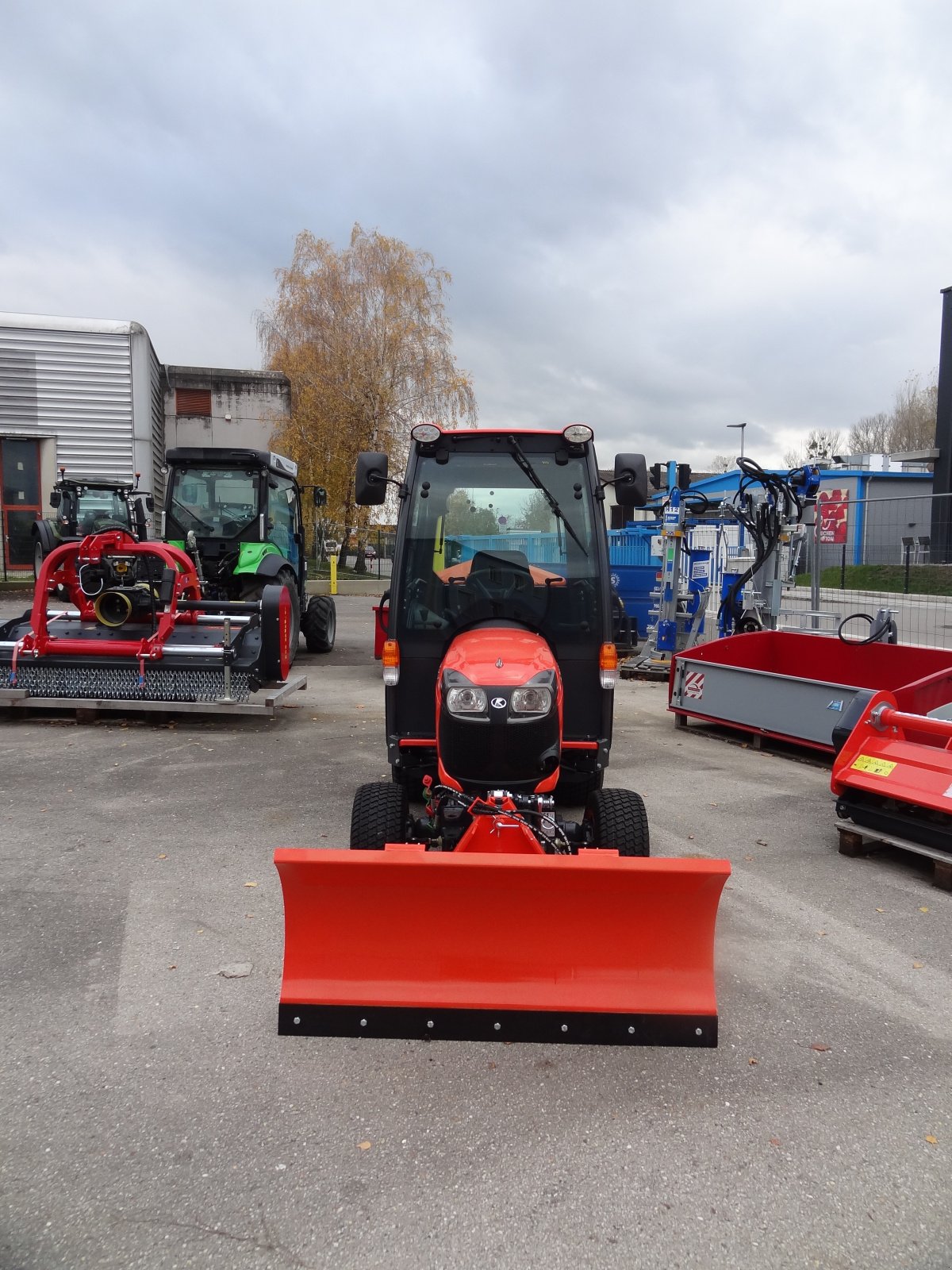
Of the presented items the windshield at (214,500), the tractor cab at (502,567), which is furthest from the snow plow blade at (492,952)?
the windshield at (214,500)

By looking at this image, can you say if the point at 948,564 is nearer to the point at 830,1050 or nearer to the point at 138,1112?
the point at 830,1050

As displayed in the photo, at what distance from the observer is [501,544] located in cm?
488

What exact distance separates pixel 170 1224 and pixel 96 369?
2010 centimetres

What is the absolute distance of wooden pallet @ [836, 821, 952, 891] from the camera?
4.78m

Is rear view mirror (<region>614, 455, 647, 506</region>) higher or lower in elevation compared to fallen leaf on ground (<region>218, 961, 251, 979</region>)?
higher

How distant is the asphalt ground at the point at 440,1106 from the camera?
230cm

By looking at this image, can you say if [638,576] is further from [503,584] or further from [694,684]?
[503,584]

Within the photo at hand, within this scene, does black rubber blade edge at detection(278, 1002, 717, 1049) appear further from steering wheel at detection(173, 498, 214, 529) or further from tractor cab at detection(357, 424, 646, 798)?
steering wheel at detection(173, 498, 214, 529)

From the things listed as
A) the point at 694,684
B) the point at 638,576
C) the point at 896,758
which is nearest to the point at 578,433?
the point at 896,758

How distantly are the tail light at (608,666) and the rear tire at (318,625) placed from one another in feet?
28.3

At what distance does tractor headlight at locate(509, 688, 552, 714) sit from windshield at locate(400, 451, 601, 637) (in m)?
0.87

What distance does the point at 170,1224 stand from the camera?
2.31 metres

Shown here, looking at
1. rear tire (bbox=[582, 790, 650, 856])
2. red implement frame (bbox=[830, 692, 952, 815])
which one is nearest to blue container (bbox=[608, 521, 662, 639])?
red implement frame (bbox=[830, 692, 952, 815])

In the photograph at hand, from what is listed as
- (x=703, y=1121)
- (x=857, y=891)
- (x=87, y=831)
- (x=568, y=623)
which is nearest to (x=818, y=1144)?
(x=703, y=1121)
